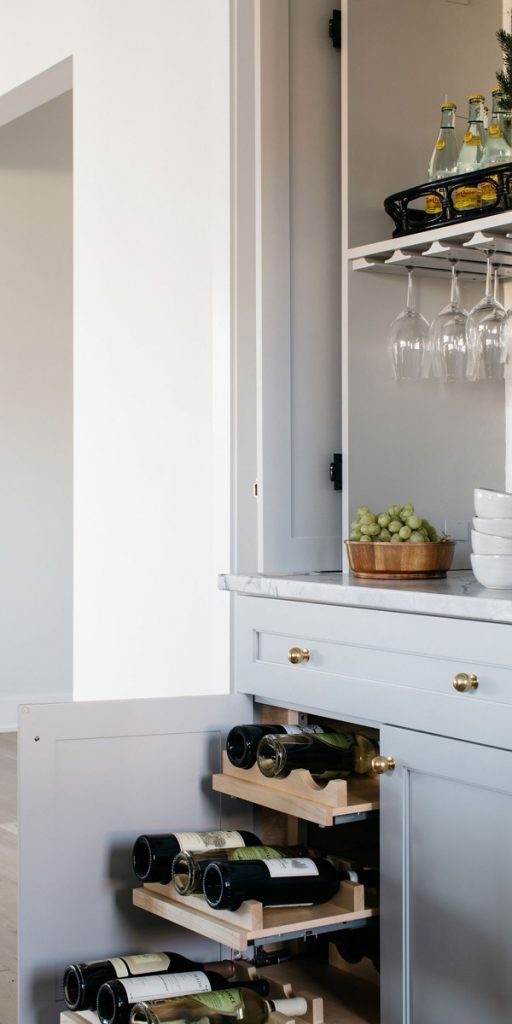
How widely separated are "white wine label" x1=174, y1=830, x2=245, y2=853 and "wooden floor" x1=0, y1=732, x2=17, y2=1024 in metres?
0.86

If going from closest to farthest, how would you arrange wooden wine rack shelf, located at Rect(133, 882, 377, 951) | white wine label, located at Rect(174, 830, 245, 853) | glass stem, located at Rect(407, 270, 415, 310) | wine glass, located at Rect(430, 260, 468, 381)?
wooden wine rack shelf, located at Rect(133, 882, 377, 951) → white wine label, located at Rect(174, 830, 245, 853) → wine glass, located at Rect(430, 260, 468, 381) → glass stem, located at Rect(407, 270, 415, 310)

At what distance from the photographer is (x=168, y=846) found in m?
2.13

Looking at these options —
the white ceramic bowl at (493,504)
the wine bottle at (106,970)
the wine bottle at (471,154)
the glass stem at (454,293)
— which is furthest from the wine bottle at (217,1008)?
the wine bottle at (471,154)

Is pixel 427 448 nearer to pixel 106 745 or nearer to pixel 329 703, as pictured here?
pixel 329 703

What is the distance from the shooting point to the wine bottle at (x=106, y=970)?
78.2 inches

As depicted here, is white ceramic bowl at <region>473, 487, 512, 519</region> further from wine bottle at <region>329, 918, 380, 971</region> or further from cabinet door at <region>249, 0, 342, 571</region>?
wine bottle at <region>329, 918, 380, 971</region>

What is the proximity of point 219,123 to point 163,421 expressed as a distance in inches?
33.1

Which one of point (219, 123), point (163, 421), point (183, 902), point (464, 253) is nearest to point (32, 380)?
point (163, 421)

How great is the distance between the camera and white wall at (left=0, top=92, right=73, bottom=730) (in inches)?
242

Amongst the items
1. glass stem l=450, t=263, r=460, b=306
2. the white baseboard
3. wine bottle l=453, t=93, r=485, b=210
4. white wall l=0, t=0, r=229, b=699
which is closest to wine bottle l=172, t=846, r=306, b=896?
white wall l=0, t=0, r=229, b=699

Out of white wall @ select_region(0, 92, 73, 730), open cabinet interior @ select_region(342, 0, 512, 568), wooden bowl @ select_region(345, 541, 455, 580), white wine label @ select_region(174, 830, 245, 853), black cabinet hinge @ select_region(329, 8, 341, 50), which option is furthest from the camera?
white wall @ select_region(0, 92, 73, 730)

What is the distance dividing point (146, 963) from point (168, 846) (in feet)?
0.64

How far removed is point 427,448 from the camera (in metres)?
2.71

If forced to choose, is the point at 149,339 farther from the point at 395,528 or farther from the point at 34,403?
the point at 34,403
